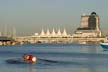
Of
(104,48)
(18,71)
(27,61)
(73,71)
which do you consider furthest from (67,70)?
(104,48)

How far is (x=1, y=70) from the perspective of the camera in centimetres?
6350

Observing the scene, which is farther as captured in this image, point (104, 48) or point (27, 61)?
point (104, 48)

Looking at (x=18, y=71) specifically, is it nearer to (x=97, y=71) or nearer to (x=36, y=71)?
(x=36, y=71)

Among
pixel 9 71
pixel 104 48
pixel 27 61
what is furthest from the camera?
pixel 104 48

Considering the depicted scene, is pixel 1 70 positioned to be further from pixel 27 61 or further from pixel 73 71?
pixel 27 61

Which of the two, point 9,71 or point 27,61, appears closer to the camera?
point 9,71

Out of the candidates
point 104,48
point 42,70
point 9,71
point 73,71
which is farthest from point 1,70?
point 104,48

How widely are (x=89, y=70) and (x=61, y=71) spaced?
442cm

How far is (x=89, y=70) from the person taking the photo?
65.2 metres

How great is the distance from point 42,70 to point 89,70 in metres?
6.54

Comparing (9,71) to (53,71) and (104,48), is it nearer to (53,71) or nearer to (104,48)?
(53,71)

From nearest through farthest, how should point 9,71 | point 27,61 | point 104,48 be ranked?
1. point 9,71
2. point 27,61
3. point 104,48

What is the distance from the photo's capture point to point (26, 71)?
6359 centimetres

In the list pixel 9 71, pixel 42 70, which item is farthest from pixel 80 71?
pixel 9 71
